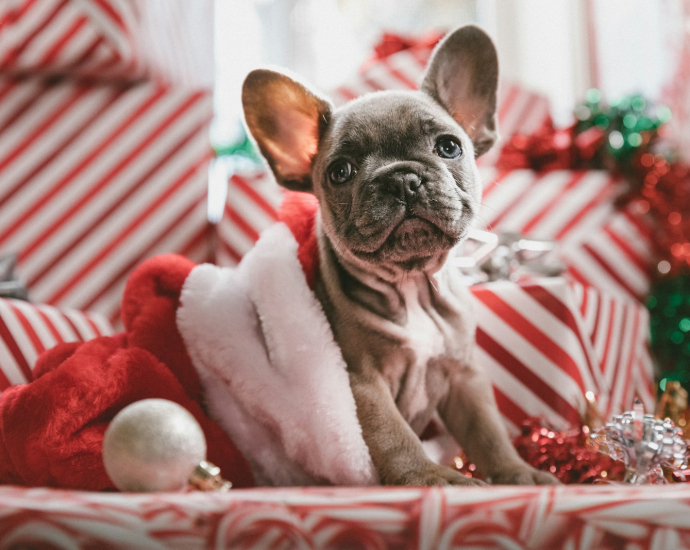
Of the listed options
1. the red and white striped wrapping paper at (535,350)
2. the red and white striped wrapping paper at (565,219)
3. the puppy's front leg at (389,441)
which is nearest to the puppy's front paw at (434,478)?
the puppy's front leg at (389,441)

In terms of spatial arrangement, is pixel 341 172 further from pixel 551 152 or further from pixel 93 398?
pixel 551 152

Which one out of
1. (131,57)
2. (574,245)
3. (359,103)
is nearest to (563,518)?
(359,103)

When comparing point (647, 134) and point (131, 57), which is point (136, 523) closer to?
point (131, 57)

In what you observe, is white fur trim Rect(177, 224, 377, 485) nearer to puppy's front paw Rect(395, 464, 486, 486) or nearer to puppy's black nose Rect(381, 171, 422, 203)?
puppy's front paw Rect(395, 464, 486, 486)

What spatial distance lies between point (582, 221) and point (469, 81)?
1020mm

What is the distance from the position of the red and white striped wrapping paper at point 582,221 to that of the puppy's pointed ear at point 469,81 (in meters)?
0.76

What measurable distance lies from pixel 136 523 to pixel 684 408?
3.73 ft

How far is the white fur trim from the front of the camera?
0.91 metres

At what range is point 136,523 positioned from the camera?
58 cm

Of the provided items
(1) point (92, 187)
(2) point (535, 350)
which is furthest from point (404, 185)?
(1) point (92, 187)

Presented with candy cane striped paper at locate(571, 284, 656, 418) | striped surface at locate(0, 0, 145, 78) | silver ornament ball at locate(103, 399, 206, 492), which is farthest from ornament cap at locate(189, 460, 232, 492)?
striped surface at locate(0, 0, 145, 78)

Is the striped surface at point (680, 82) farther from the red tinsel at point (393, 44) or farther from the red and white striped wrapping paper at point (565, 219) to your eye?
the red tinsel at point (393, 44)

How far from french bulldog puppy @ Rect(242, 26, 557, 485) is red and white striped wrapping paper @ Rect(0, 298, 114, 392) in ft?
2.01

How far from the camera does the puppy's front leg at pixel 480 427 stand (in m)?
0.97
